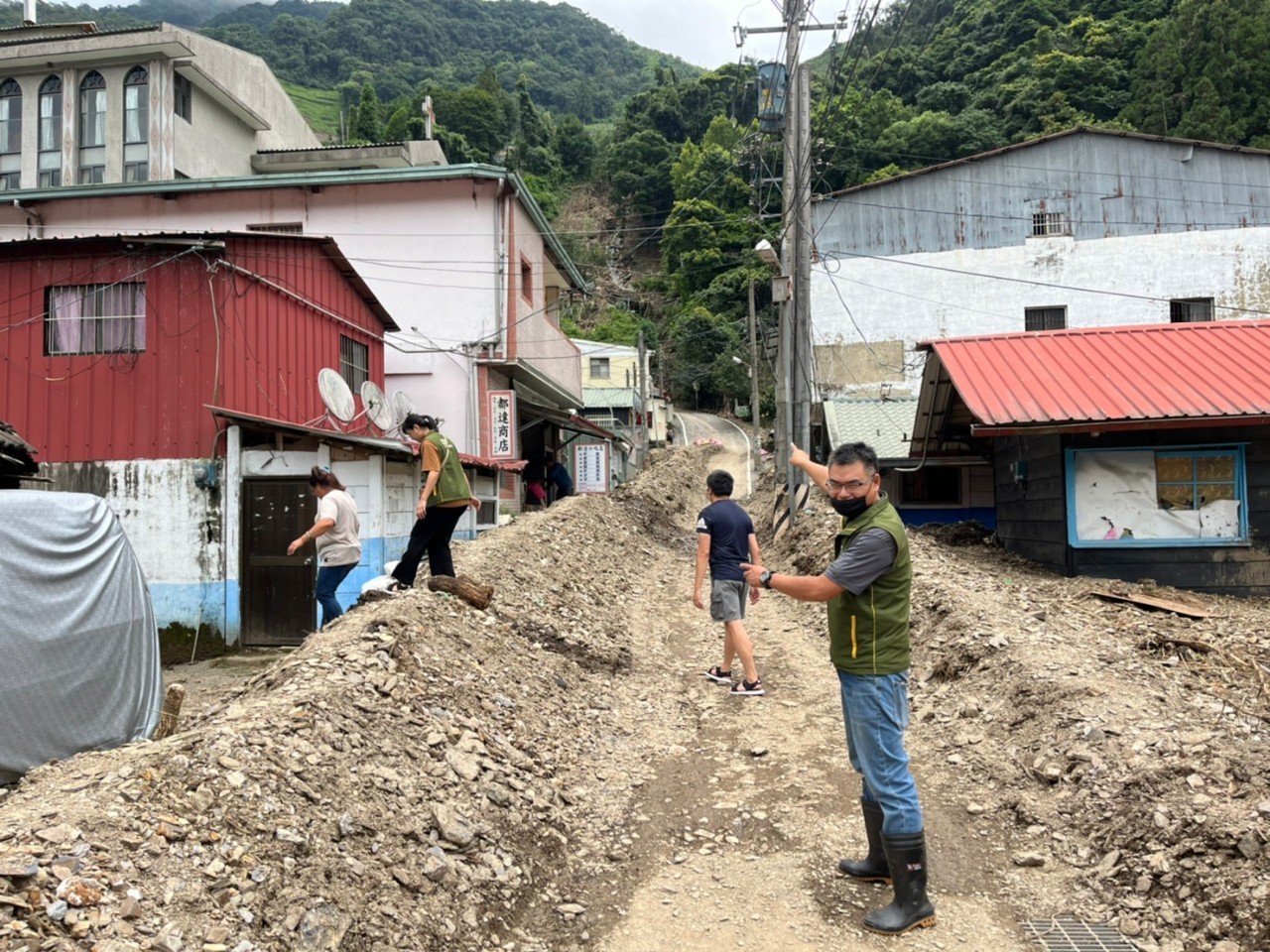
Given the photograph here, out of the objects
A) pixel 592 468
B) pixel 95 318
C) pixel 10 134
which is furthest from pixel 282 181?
pixel 10 134

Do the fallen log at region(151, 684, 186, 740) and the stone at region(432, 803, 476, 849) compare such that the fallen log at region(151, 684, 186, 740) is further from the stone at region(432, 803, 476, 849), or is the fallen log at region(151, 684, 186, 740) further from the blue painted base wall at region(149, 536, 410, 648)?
the blue painted base wall at region(149, 536, 410, 648)

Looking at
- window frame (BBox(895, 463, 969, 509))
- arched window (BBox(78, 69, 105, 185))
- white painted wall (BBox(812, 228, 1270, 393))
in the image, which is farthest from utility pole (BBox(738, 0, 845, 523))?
arched window (BBox(78, 69, 105, 185))

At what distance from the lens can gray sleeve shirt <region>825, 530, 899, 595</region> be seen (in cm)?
384

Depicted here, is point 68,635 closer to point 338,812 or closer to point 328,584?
point 328,584

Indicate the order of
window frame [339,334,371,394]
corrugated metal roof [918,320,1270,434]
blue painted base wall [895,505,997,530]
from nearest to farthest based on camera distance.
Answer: corrugated metal roof [918,320,1270,434] → window frame [339,334,371,394] → blue painted base wall [895,505,997,530]

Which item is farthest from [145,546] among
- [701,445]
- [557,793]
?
[701,445]

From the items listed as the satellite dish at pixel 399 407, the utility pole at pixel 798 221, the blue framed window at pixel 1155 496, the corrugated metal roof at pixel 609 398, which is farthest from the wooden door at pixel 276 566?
the corrugated metal roof at pixel 609 398

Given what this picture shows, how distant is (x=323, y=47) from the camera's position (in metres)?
104

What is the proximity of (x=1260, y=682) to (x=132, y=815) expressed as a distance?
8436 millimetres

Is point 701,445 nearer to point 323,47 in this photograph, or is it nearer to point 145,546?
point 145,546

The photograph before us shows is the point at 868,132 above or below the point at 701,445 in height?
above

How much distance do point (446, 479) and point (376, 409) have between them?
8.90 m

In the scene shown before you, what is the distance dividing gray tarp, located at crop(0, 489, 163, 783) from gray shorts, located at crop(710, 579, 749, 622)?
4.62 metres

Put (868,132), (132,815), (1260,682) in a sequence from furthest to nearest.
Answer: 1. (868,132)
2. (1260,682)
3. (132,815)
